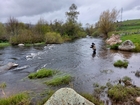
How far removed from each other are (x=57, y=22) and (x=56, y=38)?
77.2 feet

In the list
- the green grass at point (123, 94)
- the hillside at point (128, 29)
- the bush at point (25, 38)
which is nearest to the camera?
the green grass at point (123, 94)

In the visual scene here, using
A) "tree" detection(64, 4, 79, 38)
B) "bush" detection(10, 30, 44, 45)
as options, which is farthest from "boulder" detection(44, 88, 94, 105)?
"tree" detection(64, 4, 79, 38)

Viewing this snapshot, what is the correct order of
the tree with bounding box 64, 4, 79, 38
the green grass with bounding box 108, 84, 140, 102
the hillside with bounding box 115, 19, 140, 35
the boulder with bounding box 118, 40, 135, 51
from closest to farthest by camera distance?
the green grass with bounding box 108, 84, 140, 102, the boulder with bounding box 118, 40, 135, 51, the hillside with bounding box 115, 19, 140, 35, the tree with bounding box 64, 4, 79, 38

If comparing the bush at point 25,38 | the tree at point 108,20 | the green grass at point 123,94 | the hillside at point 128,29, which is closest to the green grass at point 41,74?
the green grass at point 123,94

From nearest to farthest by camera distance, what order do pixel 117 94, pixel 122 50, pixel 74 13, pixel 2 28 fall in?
pixel 117 94, pixel 122 50, pixel 2 28, pixel 74 13

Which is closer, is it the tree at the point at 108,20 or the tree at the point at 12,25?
the tree at the point at 108,20

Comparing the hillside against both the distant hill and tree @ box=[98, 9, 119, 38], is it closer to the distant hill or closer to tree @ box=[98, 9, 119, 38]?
the distant hill

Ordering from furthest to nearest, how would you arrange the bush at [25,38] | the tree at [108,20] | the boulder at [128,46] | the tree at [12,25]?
the tree at [12,25]
the tree at [108,20]
the bush at [25,38]
the boulder at [128,46]

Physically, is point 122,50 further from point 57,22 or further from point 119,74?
point 57,22

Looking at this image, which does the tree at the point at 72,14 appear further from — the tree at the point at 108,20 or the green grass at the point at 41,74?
the green grass at the point at 41,74

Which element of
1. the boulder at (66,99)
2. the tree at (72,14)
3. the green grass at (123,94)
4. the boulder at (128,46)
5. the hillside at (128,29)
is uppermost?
the tree at (72,14)

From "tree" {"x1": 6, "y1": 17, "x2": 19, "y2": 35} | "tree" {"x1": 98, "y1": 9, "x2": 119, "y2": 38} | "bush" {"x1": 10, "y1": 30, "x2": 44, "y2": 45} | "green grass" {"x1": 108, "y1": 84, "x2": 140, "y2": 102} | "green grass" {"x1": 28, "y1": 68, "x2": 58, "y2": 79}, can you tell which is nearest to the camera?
"green grass" {"x1": 108, "y1": 84, "x2": 140, "y2": 102}

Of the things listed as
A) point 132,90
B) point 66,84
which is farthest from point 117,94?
point 66,84

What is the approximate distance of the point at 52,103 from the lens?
5.43 m
